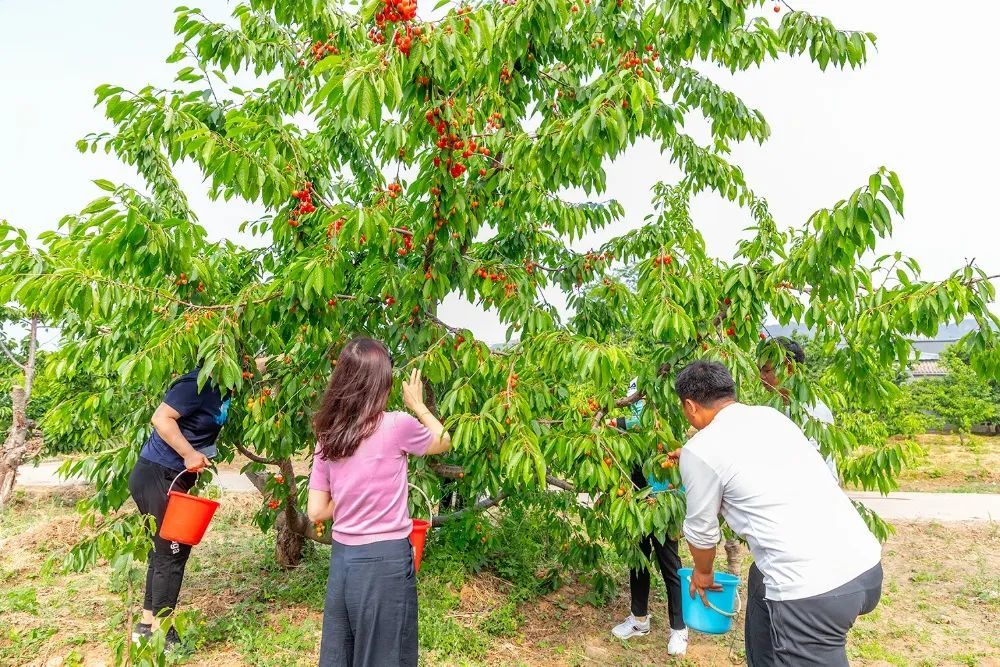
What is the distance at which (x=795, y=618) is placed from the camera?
1.96m

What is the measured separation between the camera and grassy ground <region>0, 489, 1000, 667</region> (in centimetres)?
360

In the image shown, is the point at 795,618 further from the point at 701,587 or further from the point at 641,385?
the point at 641,385

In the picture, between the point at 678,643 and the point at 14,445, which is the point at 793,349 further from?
the point at 14,445

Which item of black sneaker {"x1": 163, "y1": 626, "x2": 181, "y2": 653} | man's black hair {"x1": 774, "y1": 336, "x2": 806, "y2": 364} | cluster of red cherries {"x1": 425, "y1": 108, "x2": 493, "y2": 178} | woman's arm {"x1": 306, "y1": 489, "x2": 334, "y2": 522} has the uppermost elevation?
cluster of red cherries {"x1": 425, "y1": 108, "x2": 493, "y2": 178}

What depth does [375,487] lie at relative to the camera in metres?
2.14

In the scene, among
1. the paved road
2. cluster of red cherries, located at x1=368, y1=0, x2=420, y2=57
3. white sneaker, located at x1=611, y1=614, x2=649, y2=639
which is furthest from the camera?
the paved road

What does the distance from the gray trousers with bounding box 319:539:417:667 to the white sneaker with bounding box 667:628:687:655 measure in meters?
2.16

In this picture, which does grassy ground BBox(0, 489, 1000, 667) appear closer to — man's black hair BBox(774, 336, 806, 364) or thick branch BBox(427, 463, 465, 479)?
thick branch BBox(427, 463, 465, 479)

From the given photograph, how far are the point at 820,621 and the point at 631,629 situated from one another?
231cm

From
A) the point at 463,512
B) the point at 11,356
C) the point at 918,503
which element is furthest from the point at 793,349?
the point at 11,356

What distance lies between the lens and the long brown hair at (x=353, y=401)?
212 cm

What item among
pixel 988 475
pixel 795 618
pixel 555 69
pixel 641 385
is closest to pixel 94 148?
pixel 555 69

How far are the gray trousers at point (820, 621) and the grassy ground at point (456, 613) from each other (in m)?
1.90

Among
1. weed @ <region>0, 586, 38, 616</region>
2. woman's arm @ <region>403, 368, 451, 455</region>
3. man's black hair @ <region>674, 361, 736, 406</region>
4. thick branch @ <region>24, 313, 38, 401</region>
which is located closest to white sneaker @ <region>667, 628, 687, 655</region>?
man's black hair @ <region>674, 361, 736, 406</region>
